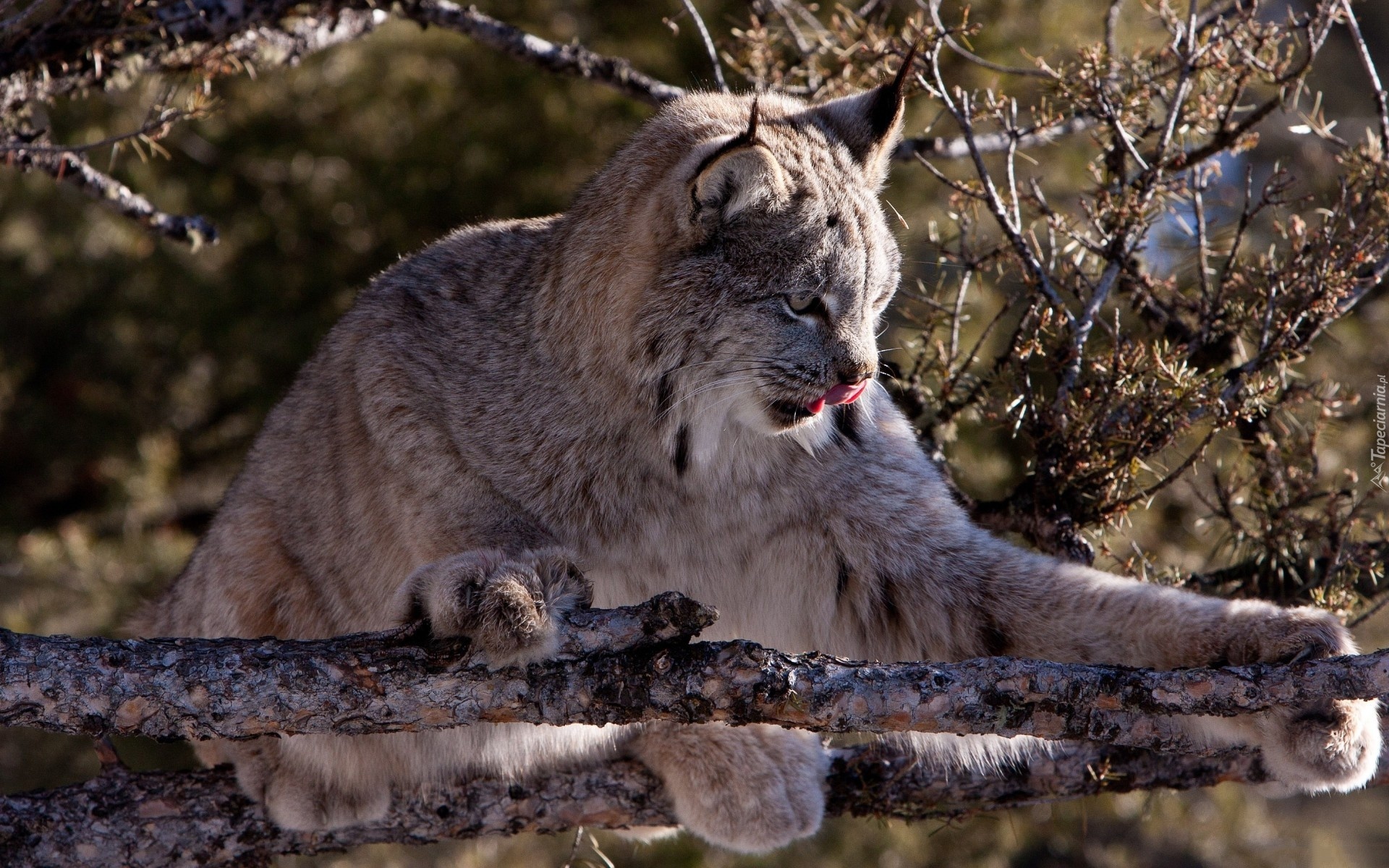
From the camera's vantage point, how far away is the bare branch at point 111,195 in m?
3.97

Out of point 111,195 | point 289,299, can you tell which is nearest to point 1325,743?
point 111,195

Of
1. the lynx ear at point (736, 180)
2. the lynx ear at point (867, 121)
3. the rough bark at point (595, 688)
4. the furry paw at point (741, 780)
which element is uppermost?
the lynx ear at point (867, 121)

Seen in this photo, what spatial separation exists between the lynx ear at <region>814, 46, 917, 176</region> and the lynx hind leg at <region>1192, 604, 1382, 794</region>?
59.3 inches

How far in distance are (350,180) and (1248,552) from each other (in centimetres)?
565

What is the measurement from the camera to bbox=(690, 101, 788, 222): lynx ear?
2990 millimetres

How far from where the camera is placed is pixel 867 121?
11.4 feet

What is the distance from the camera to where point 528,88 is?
7.53 metres

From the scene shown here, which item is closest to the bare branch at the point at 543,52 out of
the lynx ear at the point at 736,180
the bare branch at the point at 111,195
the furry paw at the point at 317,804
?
the bare branch at the point at 111,195

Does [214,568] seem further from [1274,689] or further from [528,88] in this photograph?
[528,88]

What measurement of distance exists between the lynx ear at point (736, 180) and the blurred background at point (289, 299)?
11.7ft

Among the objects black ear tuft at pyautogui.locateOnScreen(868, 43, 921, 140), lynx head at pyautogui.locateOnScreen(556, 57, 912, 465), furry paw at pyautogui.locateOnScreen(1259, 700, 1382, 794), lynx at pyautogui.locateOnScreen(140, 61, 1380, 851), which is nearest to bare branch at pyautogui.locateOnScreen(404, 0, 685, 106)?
lynx at pyautogui.locateOnScreen(140, 61, 1380, 851)

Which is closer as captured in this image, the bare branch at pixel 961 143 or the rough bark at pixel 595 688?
the rough bark at pixel 595 688

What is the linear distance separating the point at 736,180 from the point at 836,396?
0.58 meters

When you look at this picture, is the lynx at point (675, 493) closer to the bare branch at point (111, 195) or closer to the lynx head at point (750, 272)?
the lynx head at point (750, 272)
